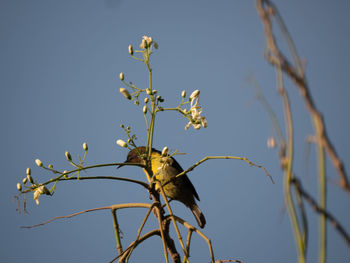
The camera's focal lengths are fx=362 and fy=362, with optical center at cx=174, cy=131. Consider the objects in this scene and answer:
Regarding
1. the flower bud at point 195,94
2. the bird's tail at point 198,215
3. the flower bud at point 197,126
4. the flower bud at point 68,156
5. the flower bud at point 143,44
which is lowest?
the bird's tail at point 198,215

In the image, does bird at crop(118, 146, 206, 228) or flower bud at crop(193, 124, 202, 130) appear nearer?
flower bud at crop(193, 124, 202, 130)

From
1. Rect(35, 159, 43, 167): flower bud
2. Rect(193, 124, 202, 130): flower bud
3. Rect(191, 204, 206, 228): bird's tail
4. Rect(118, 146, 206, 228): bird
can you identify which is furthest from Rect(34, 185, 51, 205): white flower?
Rect(191, 204, 206, 228): bird's tail

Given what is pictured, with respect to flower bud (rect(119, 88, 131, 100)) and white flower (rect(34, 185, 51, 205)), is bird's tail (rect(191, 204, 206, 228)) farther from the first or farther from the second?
white flower (rect(34, 185, 51, 205))

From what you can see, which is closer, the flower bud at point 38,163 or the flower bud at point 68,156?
the flower bud at point 68,156

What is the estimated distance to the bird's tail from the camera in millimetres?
4773

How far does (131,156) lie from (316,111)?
4187mm

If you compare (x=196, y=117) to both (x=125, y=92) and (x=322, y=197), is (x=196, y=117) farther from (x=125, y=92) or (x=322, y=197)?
(x=322, y=197)

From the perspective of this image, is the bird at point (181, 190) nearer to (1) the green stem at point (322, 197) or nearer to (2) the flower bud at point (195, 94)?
(2) the flower bud at point (195, 94)

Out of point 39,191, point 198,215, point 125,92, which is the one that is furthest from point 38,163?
point 198,215

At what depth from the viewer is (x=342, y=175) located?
2.10 ft

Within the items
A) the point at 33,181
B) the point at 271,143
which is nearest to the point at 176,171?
the point at 33,181

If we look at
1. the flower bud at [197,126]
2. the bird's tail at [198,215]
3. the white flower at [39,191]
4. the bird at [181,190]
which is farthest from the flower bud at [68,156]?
the bird's tail at [198,215]

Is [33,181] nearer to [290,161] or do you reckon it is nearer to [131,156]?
[290,161]

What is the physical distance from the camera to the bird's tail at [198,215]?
4.77 m
